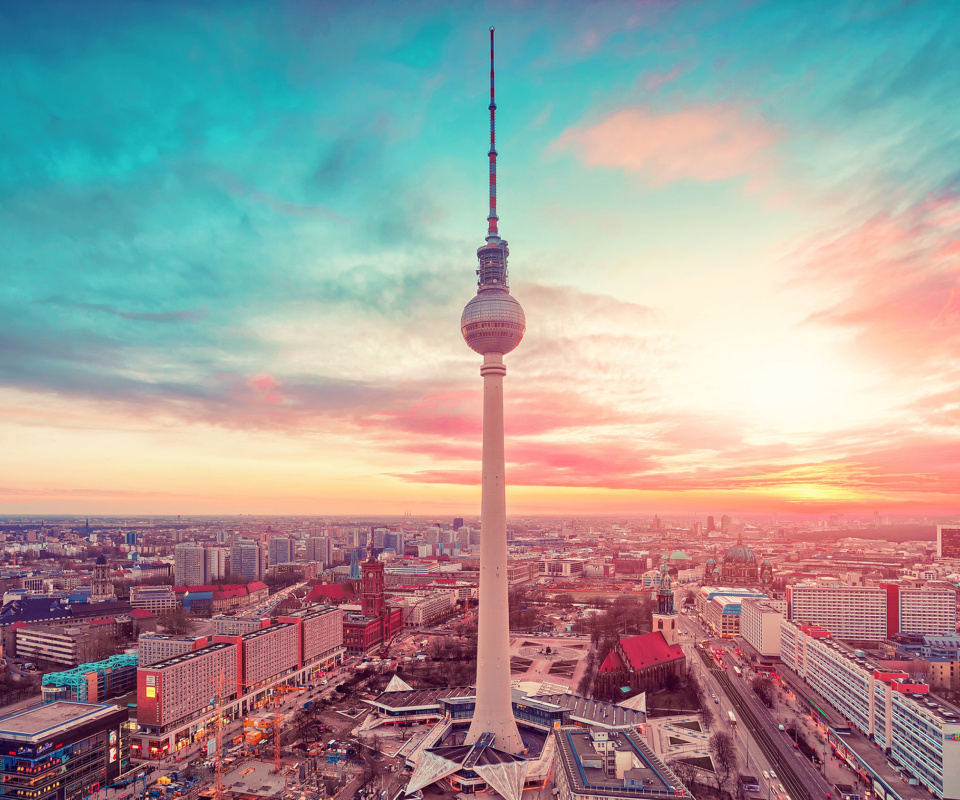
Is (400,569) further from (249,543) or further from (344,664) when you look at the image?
(344,664)

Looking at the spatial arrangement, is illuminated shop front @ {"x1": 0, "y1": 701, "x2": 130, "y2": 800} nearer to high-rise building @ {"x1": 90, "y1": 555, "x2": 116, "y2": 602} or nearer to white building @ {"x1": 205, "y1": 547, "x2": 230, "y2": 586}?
high-rise building @ {"x1": 90, "y1": 555, "x2": 116, "y2": 602}

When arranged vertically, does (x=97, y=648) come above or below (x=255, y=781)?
below

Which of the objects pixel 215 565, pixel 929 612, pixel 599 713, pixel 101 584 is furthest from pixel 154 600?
pixel 929 612

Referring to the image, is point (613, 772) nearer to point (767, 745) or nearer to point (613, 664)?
point (767, 745)

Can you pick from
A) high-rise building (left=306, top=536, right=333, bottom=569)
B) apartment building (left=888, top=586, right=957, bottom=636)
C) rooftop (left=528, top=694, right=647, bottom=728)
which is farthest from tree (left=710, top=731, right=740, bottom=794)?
high-rise building (left=306, top=536, right=333, bottom=569)

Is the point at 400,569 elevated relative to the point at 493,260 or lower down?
lower down

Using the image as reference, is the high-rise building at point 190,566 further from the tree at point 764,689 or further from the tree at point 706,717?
the tree at point 764,689

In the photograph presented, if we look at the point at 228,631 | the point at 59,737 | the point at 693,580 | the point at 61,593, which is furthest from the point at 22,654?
the point at 693,580
